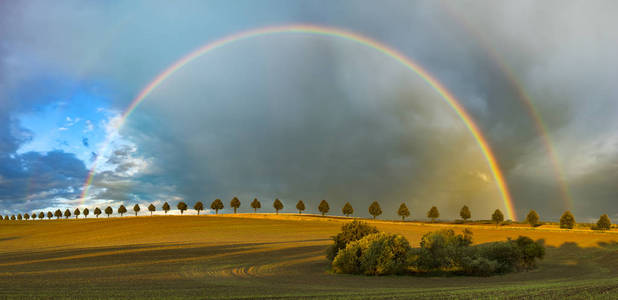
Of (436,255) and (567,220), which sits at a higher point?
(567,220)

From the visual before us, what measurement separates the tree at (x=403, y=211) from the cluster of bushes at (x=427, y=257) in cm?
9028

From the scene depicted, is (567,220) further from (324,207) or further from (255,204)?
(255,204)

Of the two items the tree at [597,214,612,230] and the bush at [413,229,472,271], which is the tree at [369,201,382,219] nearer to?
the tree at [597,214,612,230]

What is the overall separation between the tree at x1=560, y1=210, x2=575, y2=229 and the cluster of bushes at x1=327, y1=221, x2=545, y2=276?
217 feet

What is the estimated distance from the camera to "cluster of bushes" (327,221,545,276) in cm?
3738

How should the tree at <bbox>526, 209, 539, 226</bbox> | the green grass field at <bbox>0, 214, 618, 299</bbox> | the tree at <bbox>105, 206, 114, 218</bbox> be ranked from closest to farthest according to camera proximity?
1. the green grass field at <bbox>0, 214, 618, 299</bbox>
2. the tree at <bbox>526, 209, 539, 226</bbox>
3. the tree at <bbox>105, 206, 114, 218</bbox>

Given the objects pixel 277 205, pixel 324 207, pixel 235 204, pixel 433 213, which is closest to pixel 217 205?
pixel 235 204

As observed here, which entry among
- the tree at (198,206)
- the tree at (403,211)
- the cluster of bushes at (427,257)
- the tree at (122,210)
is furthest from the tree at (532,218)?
the tree at (122,210)

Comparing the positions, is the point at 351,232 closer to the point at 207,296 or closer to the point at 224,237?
the point at 207,296

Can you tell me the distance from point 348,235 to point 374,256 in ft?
19.9

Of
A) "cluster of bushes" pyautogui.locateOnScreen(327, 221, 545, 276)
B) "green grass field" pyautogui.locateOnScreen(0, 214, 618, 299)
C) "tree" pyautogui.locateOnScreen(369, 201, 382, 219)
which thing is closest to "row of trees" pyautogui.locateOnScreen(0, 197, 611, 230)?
"tree" pyautogui.locateOnScreen(369, 201, 382, 219)

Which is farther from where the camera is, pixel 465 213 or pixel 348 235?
pixel 465 213

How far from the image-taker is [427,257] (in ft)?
126

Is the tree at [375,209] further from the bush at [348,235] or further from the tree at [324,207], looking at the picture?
the bush at [348,235]
